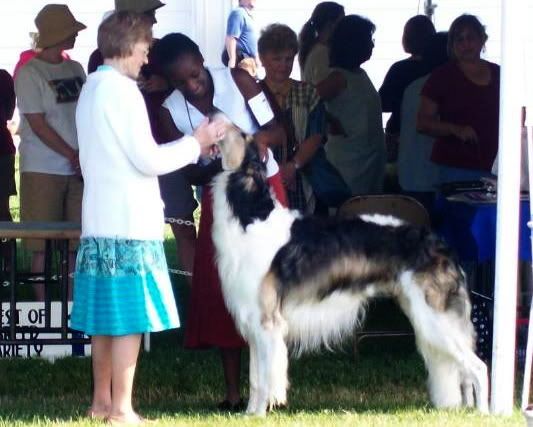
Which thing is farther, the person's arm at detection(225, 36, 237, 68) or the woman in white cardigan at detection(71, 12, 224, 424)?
the person's arm at detection(225, 36, 237, 68)

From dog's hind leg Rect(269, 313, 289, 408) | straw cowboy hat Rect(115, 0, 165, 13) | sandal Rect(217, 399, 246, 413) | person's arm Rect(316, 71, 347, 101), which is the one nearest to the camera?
dog's hind leg Rect(269, 313, 289, 408)

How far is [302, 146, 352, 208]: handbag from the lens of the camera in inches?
330

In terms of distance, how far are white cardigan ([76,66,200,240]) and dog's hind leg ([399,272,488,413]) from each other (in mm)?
1307

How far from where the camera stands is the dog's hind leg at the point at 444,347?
21.5ft

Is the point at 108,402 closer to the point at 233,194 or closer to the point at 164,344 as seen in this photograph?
the point at 233,194

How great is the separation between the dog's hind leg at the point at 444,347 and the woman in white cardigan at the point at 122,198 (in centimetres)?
119

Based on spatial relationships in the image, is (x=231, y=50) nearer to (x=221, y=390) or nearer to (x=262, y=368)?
(x=221, y=390)

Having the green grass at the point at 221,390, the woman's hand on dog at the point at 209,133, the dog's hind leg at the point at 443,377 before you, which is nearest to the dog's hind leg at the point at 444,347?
the dog's hind leg at the point at 443,377

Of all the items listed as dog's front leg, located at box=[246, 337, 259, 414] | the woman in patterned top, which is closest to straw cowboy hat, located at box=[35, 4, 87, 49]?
the woman in patterned top

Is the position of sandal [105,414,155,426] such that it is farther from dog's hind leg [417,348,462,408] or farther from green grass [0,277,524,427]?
dog's hind leg [417,348,462,408]

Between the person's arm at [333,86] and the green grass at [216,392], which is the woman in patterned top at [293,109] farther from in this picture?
the person's arm at [333,86]

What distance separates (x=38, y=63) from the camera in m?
9.07

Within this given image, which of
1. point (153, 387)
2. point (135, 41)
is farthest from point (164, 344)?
point (135, 41)

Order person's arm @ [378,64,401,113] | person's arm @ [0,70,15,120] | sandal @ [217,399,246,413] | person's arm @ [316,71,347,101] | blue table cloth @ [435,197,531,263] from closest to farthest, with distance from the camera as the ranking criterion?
sandal @ [217,399,246,413]
blue table cloth @ [435,197,531,263]
person's arm @ [316,71,347,101]
person's arm @ [0,70,15,120]
person's arm @ [378,64,401,113]
